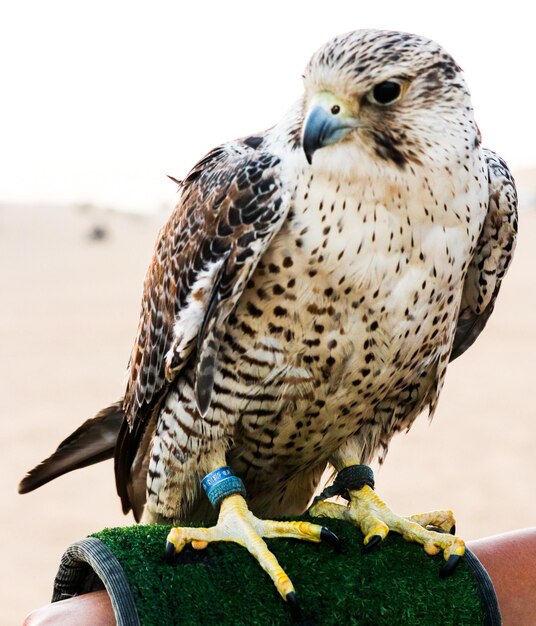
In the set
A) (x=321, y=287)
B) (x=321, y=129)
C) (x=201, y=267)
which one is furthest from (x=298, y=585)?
(x=321, y=129)

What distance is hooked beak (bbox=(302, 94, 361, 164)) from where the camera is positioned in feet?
A: 7.45

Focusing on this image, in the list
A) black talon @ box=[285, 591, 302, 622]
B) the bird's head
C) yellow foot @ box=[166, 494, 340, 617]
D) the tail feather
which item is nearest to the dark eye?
the bird's head

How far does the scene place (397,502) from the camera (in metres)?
8.34

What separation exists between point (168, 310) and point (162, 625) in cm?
98

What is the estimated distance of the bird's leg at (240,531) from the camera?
2.37 m

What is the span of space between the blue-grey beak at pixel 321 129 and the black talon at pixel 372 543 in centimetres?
103

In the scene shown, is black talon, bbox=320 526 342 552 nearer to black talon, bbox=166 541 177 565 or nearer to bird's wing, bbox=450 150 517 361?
black talon, bbox=166 541 177 565

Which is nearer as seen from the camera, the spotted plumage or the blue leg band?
the spotted plumage

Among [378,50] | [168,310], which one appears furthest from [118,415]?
[378,50]

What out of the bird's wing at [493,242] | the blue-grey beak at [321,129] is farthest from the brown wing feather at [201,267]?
the bird's wing at [493,242]

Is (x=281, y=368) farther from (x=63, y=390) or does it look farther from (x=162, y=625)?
(x=63, y=390)

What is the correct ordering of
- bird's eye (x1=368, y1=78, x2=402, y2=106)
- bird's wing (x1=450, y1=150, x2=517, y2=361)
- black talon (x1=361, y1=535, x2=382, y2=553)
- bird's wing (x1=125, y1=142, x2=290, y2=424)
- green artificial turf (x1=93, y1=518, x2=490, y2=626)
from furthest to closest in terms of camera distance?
bird's wing (x1=450, y1=150, x2=517, y2=361) < black talon (x1=361, y1=535, x2=382, y2=553) < bird's wing (x1=125, y1=142, x2=290, y2=424) < bird's eye (x1=368, y1=78, x2=402, y2=106) < green artificial turf (x1=93, y1=518, x2=490, y2=626)

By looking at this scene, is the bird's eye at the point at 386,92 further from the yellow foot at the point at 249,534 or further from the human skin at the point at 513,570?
the human skin at the point at 513,570

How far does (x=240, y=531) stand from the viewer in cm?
254
